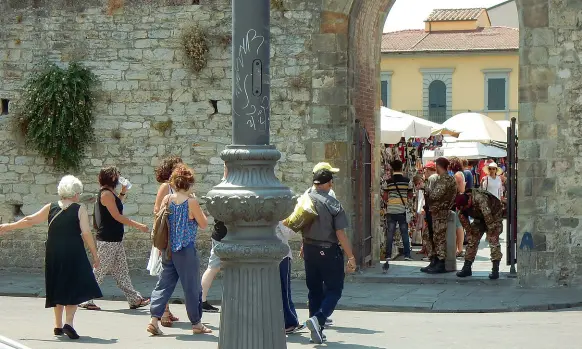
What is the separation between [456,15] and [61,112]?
4320 cm

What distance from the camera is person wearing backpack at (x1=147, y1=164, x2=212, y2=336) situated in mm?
10547

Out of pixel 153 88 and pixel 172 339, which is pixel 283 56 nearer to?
pixel 153 88

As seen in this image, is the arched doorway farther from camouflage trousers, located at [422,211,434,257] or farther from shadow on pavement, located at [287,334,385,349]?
shadow on pavement, located at [287,334,385,349]

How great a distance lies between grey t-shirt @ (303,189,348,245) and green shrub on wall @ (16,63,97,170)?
6.59m

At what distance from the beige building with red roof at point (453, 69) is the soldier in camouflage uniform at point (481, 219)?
130ft

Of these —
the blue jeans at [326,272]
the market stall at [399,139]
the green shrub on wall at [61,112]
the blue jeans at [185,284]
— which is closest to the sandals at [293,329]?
the blue jeans at [326,272]

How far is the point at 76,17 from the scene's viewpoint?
16.1 metres

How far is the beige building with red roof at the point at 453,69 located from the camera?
178 feet

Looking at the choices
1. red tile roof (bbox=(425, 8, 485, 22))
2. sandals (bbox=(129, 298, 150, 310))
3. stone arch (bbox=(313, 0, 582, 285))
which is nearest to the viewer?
sandals (bbox=(129, 298, 150, 310))

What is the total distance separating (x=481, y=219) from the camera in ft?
48.8

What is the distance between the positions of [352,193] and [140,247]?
3116mm

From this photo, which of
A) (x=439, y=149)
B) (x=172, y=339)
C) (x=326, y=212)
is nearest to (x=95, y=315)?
(x=172, y=339)

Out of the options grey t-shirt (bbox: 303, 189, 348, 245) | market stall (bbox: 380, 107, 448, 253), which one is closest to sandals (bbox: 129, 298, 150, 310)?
grey t-shirt (bbox: 303, 189, 348, 245)

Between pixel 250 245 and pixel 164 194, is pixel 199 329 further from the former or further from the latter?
pixel 250 245
